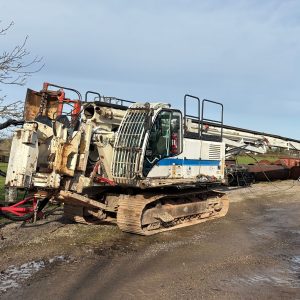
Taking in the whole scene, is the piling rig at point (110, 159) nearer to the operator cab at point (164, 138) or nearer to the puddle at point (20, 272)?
the operator cab at point (164, 138)

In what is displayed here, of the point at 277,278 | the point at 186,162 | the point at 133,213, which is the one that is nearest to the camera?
the point at 277,278

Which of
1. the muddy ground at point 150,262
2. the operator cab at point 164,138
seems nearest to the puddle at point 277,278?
the muddy ground at point 150,262

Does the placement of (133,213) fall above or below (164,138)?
below

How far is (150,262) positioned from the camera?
23.2 feet

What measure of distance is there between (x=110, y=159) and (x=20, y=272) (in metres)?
3.31

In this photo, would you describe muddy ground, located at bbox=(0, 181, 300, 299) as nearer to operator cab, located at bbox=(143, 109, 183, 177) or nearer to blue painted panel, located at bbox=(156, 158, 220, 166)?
blue painted panel, located at bbox=(156, 158, 220, 166)

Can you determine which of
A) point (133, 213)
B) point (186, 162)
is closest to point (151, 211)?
point (133, 213)

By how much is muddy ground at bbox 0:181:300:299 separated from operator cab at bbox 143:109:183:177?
1.70m

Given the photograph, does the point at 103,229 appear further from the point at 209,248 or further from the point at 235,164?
the point at 235,164

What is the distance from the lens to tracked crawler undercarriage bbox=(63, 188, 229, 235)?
898 cm

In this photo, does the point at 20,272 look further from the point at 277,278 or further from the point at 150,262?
the point at 277,278

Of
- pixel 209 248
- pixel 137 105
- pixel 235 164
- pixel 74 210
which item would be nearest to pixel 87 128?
pixel 137 105

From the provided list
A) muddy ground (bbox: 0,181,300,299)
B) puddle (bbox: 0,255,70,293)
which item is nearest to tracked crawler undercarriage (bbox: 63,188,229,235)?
muddy ground (bbox: 0,181,300,299)

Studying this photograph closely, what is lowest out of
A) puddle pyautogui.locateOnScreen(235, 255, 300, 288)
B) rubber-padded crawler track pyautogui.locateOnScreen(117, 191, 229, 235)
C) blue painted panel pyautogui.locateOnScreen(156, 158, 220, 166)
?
puddle pyautogui.locateOnScreen(235, 255, 300, 288)
